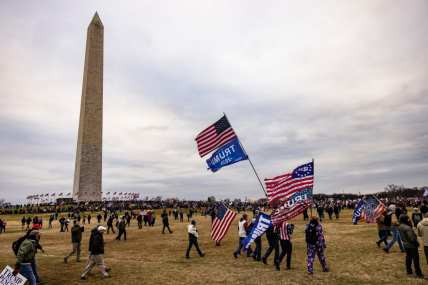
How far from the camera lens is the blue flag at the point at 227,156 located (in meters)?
13.4

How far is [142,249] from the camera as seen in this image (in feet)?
61.5

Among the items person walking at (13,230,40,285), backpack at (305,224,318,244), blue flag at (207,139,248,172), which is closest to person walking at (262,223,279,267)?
backpack at (305,224,318,244)

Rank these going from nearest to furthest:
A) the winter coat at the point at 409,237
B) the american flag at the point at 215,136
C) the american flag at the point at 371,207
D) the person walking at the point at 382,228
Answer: the winter coat at the point at 409,237 < the american flag at the point at 215,136 < the person walking at the point at 382,228 < the american flag at the point at 371,207

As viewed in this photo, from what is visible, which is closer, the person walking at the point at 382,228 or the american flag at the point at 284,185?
the american flag at the point at 284,185

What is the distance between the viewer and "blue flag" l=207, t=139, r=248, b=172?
44.0 ft

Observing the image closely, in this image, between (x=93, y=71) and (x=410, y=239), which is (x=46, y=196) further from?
(x=410, y=239)

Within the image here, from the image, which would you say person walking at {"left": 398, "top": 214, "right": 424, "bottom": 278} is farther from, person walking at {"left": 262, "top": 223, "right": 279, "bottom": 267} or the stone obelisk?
the stone obelisk

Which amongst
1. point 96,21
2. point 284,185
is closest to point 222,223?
point 284,185

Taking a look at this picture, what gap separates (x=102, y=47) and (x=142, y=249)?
52.0 m

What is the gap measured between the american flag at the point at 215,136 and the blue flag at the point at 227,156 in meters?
0.23

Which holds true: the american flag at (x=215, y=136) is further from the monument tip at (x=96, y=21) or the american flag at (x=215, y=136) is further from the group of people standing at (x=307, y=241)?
the monument tip at (x=96, y=21)

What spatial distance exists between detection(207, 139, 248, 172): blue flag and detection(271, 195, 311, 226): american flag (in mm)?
2781

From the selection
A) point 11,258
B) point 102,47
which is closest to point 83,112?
point 102,47

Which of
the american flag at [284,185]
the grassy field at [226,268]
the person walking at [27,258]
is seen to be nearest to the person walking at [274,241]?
the grassy field at [226,268]
